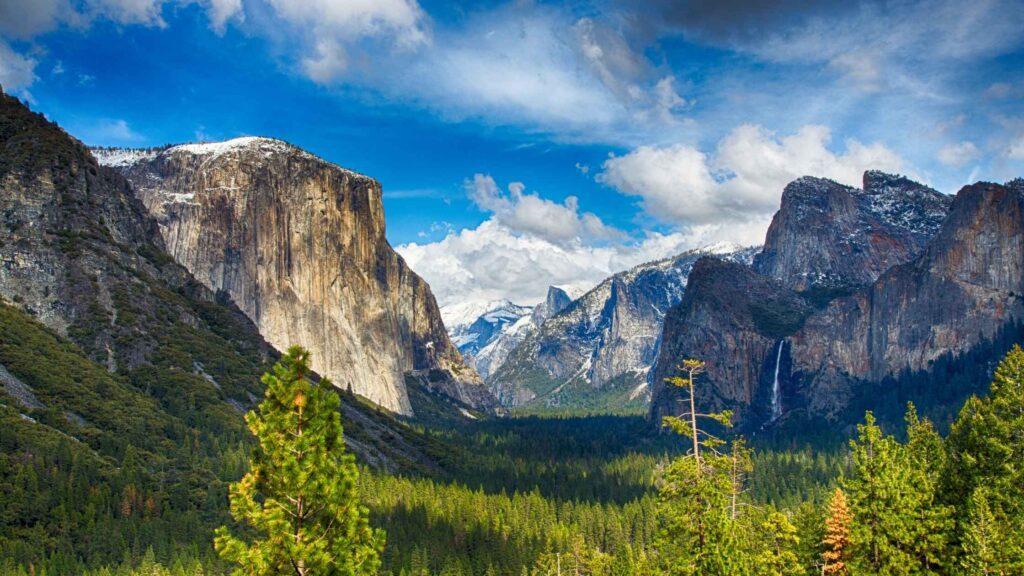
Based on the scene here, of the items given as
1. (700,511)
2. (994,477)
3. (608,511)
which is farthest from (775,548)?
(608,511)

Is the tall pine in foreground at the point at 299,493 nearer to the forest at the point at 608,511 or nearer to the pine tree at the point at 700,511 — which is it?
the forest at the point at 608,511

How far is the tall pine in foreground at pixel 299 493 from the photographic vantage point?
81.7ft

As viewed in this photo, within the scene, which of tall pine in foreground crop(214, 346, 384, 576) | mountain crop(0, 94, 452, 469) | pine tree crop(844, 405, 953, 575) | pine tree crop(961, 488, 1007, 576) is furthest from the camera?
mountain crop(0, 94, 452, 469)

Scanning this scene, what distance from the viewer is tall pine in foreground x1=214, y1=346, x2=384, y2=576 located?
981 inches

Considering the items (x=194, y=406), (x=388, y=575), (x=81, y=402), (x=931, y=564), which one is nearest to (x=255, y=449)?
(x=931, y=564)

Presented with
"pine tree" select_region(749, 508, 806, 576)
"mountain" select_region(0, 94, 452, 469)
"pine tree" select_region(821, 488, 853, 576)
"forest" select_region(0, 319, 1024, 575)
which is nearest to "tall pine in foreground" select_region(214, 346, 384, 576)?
"forest" select_region(0, 319, 1024, 575)

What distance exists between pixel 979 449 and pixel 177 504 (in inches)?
4699

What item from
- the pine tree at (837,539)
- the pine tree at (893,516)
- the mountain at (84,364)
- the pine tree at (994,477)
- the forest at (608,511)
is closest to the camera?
the forest at (608,511)

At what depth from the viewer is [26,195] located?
198 metres

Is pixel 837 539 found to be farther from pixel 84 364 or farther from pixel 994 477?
pixel 84 364

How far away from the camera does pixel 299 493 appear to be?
1001 inches

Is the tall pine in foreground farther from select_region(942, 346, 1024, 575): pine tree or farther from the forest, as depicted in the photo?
select_region(942, 346, 1024, 575): pine tree

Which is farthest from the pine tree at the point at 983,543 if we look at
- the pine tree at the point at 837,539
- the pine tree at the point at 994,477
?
the pine tree at the point at 837,539

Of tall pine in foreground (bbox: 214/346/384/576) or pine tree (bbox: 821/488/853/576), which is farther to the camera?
pine tree (bbox: 821/488/853/576)
